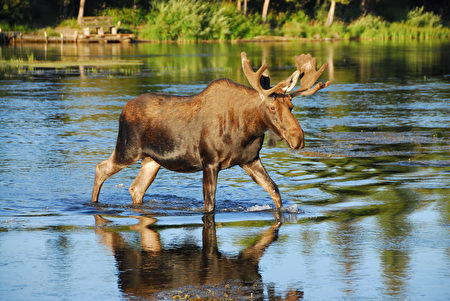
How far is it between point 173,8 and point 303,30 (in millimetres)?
11290

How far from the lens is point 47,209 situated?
10086 millimetres

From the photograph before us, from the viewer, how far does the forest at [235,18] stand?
60.4m

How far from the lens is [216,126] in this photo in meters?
9.56

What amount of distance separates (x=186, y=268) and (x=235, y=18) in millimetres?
58033

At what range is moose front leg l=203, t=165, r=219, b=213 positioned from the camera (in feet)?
31.3

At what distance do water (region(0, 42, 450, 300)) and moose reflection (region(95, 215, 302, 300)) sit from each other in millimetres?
16

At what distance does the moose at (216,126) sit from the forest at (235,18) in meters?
50.2

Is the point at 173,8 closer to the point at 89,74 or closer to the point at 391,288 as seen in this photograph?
the point at 89,74

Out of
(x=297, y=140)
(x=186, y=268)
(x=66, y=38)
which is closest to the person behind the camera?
(x=186, y=268)

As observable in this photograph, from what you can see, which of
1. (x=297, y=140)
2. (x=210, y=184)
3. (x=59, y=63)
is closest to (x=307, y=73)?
(x=297, y=140)

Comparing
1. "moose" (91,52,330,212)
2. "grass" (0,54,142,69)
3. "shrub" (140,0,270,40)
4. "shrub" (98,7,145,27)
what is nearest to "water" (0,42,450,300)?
"moose" (91,52,330,212)

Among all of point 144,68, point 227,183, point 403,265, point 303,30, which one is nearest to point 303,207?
point 227,183

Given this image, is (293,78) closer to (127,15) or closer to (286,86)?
(286,86)

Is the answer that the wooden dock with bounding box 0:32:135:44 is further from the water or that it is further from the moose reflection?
the moose reflection
